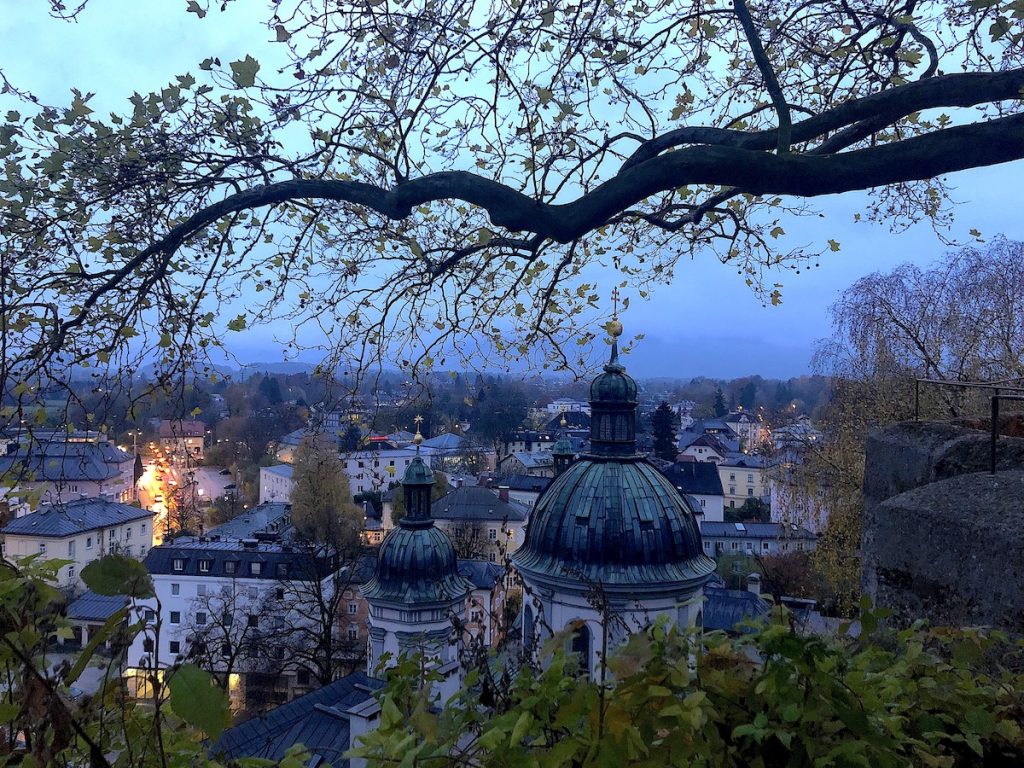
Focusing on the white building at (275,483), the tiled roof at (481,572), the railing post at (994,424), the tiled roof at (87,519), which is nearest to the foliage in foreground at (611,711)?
the railing post at (994,424)

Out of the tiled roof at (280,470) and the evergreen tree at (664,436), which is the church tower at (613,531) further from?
the evergreen tree at (664,436)

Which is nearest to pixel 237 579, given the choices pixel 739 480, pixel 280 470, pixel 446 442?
pixel 280 470

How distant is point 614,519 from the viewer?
46.5 feet

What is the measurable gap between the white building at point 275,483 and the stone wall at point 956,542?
5784 centimetres

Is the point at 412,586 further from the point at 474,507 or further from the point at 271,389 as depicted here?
the point at 271,389

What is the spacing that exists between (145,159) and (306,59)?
1072 millimetres

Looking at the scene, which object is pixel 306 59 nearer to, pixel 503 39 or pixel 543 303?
pixel 503 39

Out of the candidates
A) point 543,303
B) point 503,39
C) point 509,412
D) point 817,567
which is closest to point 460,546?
point 817,567

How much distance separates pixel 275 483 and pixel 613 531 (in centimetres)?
5241

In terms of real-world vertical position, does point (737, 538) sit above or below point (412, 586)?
below

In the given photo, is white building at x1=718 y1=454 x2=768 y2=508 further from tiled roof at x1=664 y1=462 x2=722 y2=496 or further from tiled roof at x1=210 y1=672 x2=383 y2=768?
tiled roof at x1=210 y1=672 x2=383 y2=768

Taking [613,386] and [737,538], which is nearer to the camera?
[613,386]

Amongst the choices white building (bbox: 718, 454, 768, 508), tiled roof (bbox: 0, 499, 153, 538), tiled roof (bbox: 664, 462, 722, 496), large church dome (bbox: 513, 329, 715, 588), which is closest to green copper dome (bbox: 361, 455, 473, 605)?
large church dome (bbox: 513, 329, 715, 588)

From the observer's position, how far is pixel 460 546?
36062 millimetres
